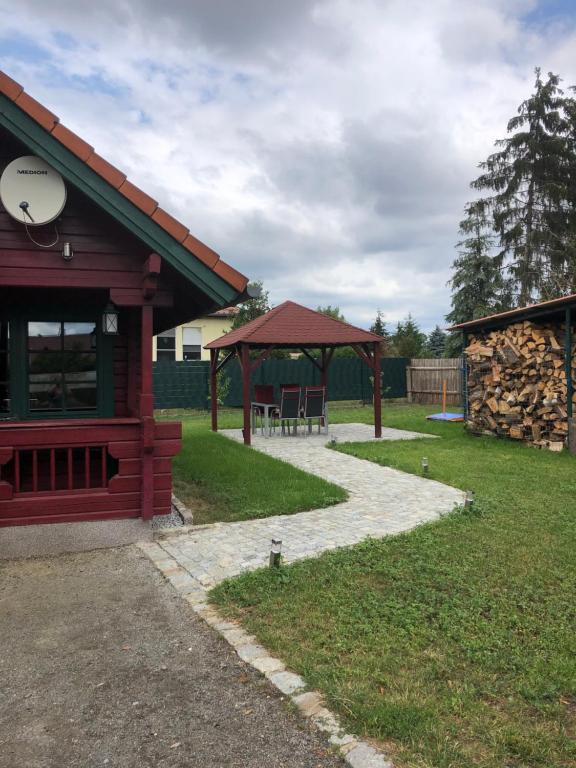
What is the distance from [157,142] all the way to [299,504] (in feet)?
24.6

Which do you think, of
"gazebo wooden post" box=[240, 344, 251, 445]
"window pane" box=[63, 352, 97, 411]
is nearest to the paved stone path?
"window pane" box=[63, 352, 97, 411]

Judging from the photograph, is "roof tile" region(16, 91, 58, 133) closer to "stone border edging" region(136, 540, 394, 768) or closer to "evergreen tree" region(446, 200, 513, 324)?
"stone border edging" region(136, 540, 394, 768)

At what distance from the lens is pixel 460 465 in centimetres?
859

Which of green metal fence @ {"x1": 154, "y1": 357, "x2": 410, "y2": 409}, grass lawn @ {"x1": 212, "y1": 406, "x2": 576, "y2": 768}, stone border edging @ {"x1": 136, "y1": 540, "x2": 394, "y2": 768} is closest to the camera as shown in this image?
stone border edging @ {"x1": 136, "y1": 540, "x2": 394, "y2": 768}

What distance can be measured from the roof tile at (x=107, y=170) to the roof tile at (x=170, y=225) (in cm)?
39

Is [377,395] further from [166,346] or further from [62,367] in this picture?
[166,346]

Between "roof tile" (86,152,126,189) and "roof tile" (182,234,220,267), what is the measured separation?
29.1 inches

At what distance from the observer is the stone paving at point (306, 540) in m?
2.51

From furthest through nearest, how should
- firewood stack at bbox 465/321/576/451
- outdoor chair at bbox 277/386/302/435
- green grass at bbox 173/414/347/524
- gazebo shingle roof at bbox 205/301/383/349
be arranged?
1. outdoor chair at bbox 277/386/302/435
2. gazebo shingle roof at bbox 205/301/383/349
3. firewood stack at bbox 465/321/576/451
4. green grass at bbox 173/414/347/524

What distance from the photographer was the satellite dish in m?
4.74

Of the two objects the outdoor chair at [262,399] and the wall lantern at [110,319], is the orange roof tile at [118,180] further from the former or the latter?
the outdoor chair at [262,399]

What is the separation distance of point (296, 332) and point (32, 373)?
6993 mm

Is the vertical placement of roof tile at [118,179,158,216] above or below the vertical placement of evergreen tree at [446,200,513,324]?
below

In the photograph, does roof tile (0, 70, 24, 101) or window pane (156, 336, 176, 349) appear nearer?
roof tile (0, 70, 24, 101)
